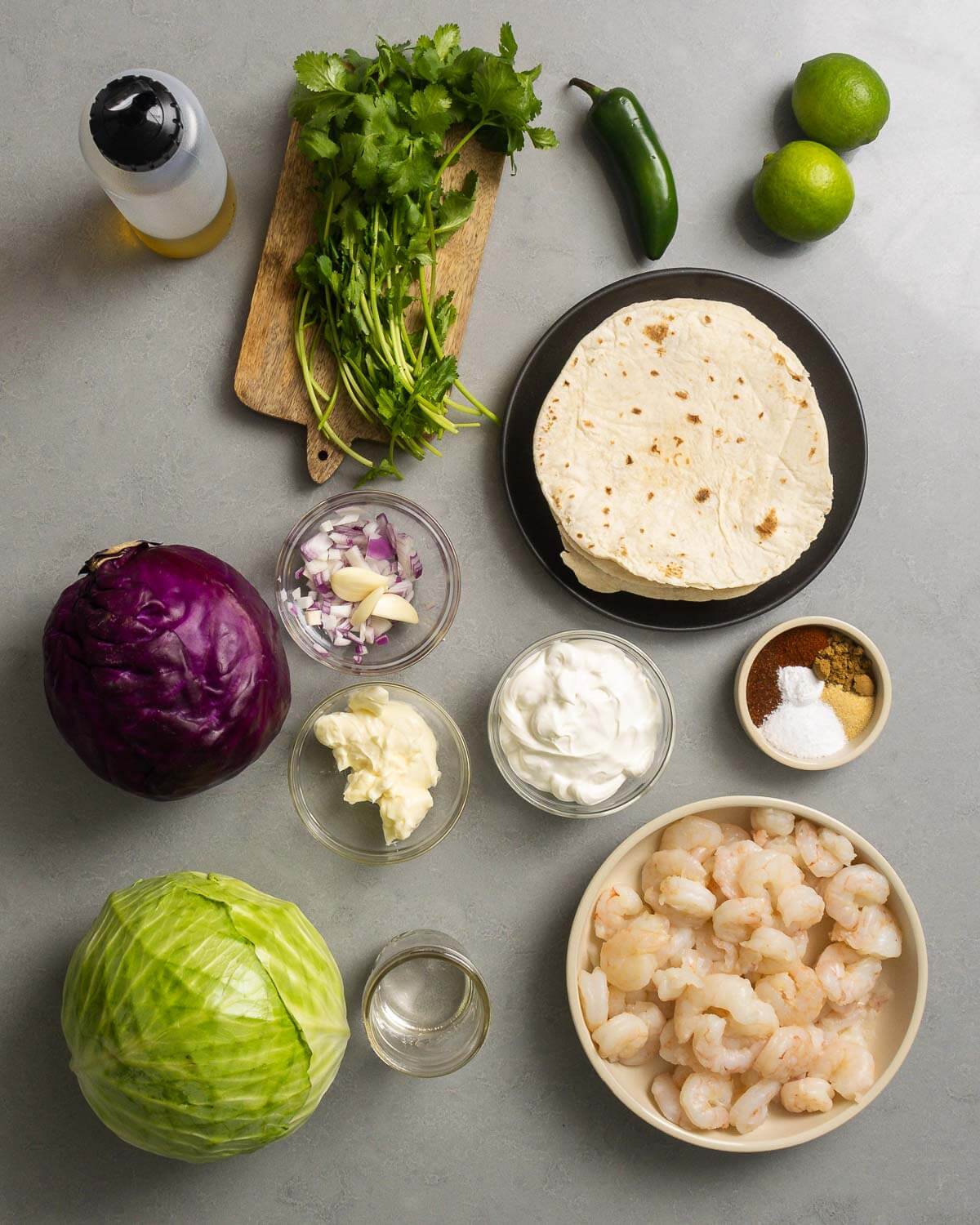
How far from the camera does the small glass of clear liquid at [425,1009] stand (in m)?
1.83

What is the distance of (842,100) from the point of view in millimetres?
1941

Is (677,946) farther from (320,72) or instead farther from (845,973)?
(320,72)

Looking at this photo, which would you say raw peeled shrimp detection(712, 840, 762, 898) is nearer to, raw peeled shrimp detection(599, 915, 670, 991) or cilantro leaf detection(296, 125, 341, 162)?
raw peeled shrimp detection(599, 915, 670, 991)

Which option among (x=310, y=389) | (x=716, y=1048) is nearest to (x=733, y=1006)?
(x=716, y=1048)

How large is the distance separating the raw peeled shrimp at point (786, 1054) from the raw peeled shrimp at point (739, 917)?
188mm

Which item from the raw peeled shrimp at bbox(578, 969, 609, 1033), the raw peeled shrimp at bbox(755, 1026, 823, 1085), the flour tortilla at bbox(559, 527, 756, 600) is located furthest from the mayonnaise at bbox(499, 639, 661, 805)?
the raw peeled shrimp at bbox(755, 1026, 823, 1085)

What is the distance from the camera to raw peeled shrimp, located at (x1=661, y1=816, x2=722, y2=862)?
6.34 ft

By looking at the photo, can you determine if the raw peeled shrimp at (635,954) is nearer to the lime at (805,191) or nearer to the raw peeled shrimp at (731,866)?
the raw peeled shrimp at (731,866)

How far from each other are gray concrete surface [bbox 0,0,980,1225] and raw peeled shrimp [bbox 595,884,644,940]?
119 mm

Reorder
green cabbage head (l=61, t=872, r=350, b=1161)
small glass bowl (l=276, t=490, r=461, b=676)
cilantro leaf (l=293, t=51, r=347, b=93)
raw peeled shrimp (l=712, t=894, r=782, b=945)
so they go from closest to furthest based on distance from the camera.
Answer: green cabbage head (l=61, t=872, r=350, b=1161)
cilantro leaf (l=293, t=51, r=347, b=93)
raw peeled shrimp (l=712, t=894, r=782, b=945)
small glass bowl (l=276, t=490, r=461, b=676)

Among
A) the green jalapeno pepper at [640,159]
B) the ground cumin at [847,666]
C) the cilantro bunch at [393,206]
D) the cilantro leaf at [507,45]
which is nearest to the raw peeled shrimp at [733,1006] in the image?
the ground cumin at [847,666]

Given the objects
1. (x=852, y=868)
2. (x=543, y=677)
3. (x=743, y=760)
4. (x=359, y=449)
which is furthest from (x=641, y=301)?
(x=852, y=868)

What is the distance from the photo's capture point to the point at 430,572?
1.99 m

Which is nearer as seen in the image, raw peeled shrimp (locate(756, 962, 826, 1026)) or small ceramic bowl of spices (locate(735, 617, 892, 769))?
raw peeled shrimp (locate(756, 962, 826, 1026))
